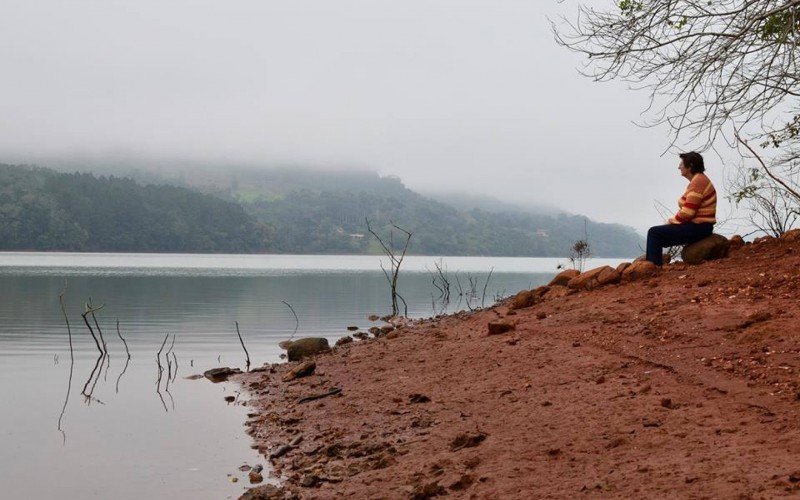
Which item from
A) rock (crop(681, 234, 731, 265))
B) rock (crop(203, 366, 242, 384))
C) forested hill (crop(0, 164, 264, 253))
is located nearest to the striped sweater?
rock (crop(681, 234, 731, 265))

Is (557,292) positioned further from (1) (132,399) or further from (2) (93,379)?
(2) (93,379)

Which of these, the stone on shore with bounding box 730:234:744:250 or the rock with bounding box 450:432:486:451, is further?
the stone on shore with bounding box 730:234:744:250

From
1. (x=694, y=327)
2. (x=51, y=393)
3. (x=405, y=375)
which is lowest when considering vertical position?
(x=51, y=393)

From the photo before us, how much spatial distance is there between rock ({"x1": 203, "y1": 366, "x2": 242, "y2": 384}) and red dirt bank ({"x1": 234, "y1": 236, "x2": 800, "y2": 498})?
131 inches

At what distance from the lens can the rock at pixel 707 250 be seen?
13430mm

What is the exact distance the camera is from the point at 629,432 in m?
6.90

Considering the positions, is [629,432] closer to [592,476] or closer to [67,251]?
[592,476]

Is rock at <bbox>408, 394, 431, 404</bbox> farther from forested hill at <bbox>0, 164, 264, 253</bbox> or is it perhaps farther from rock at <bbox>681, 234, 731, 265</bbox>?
forested hill at <bbox>0, 164, 264, 253</bbox>

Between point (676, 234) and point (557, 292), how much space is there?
2515 millimetres

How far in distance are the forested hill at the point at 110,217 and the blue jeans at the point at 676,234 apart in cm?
12648

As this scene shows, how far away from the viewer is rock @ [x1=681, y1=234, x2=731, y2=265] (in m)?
13.4

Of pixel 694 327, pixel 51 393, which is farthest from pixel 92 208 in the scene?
pixel 694 327

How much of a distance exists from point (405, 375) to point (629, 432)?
233 inches

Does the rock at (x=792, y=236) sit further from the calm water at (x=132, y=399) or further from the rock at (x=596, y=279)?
the calm water at (x=132, y=399)
